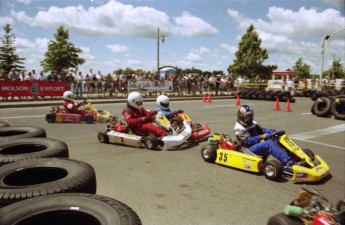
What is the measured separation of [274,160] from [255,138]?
1.93 feet

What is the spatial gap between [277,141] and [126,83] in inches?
645

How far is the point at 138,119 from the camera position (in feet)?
24.5

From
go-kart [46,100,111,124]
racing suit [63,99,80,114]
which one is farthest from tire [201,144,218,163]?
racing suit [63,99,80,114]

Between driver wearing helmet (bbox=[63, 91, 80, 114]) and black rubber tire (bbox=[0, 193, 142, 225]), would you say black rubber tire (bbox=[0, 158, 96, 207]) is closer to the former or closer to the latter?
black rubber tire (bbox=[0, 193, 142, 225])

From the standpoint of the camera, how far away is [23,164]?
3752 millimetres

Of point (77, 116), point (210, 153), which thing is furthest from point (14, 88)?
point (210, 153)

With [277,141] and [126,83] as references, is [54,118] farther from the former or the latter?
[126,83]

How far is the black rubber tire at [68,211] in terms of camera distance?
255cm

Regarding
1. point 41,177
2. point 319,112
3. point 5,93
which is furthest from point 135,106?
point 5,93

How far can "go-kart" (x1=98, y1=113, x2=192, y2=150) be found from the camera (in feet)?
23.3

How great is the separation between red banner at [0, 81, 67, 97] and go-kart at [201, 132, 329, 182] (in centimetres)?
1347

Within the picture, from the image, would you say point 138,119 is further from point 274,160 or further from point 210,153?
point 274,160

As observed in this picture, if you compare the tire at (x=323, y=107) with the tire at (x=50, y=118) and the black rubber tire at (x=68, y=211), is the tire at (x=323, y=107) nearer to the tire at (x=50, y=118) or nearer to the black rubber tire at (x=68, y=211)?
the tire at (x=50, y=118)

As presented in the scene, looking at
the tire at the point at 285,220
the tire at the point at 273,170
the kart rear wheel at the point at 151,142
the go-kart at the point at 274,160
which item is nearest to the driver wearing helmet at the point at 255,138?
the go-kart at the point at 274,160
